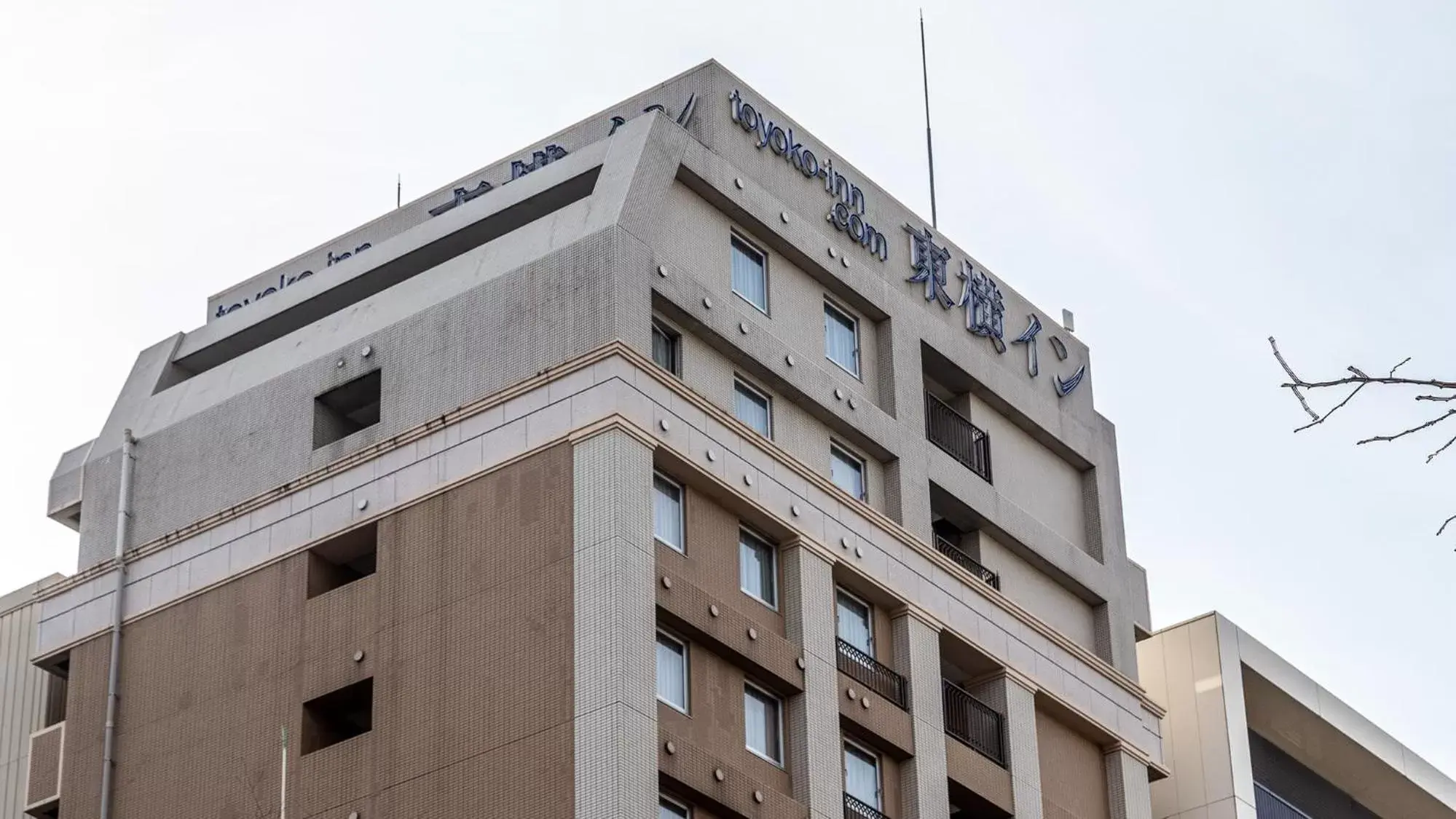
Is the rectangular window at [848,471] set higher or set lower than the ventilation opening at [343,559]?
higher

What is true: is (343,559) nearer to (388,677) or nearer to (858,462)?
(388,677)

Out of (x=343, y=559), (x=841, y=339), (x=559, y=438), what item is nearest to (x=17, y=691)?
(x=343, y=559)

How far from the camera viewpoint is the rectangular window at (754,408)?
171ft

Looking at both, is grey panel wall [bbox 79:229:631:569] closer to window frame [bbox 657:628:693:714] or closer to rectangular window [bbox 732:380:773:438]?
rectangular window [bbox 732:380:773:438]

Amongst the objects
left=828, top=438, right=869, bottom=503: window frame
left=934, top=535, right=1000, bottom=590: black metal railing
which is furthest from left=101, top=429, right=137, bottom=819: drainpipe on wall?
left=934, top=535, right=1000, bottom=590: black metal railing

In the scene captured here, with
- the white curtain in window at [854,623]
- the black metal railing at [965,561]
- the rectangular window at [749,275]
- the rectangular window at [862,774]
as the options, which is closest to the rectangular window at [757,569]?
the white curtain in window at [854,623]

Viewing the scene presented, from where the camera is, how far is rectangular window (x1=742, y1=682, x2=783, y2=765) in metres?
48.1

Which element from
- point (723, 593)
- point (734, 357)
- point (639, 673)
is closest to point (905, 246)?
point (734, 357)

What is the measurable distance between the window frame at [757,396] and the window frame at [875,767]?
645 centimetres

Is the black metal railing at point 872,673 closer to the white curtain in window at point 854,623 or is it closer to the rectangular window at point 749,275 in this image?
the white curtain in window at point 854,623

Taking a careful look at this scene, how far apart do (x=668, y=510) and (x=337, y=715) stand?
301 inches

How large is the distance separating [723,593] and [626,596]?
3.97 metres

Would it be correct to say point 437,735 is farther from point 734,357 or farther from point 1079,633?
point 1079,633

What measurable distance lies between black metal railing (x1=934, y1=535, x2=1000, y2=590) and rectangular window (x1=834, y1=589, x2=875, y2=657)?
13.4 feet
